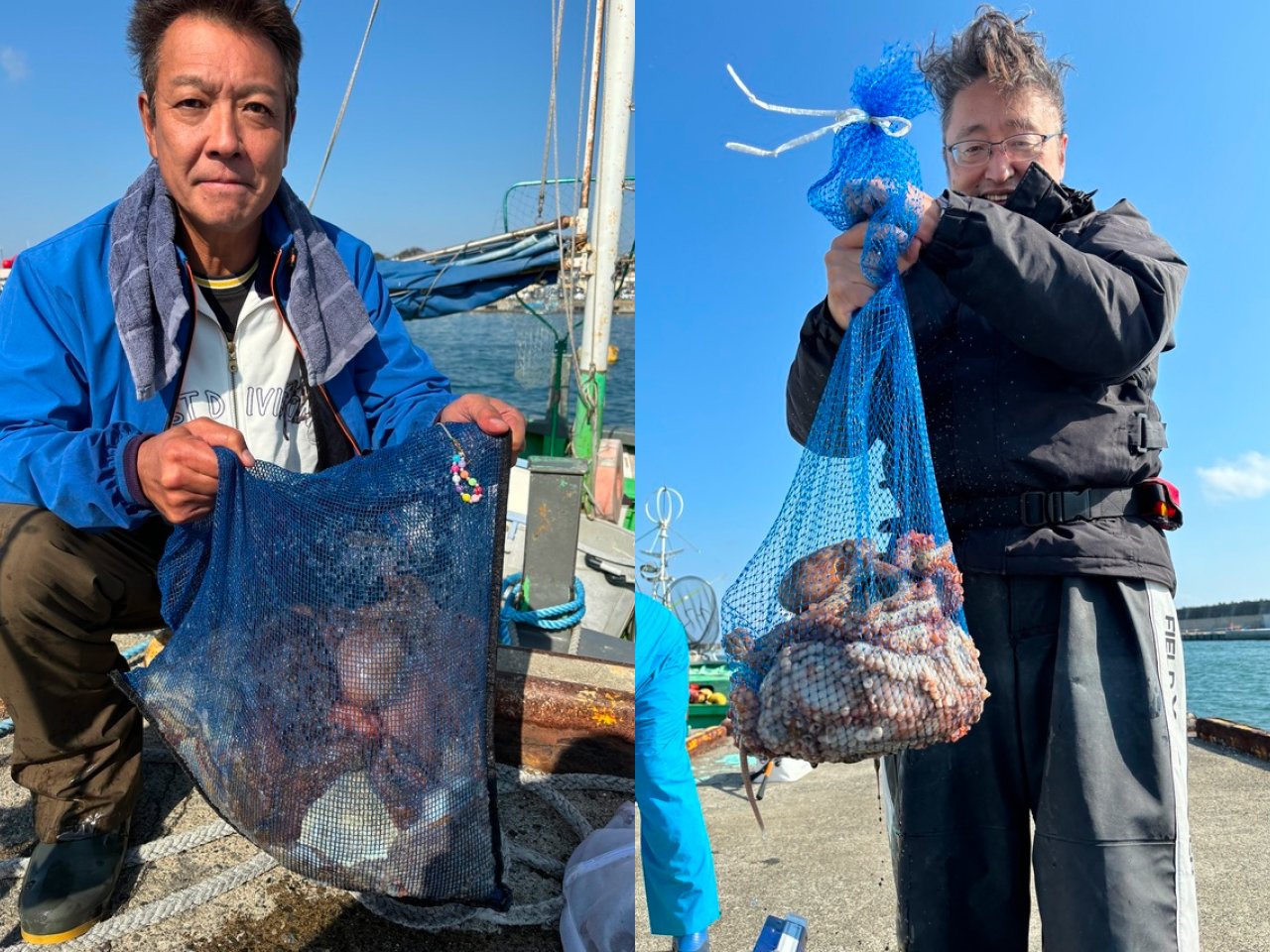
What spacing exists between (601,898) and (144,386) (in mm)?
1562

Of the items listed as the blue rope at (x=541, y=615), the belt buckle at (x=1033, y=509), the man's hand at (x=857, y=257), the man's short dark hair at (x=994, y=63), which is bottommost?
the blue rope at (x=541, y=615)

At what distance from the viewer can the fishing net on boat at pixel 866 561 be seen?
1.39 meters

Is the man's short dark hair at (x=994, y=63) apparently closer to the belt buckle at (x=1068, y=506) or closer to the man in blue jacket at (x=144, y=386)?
the belt buckle at (x=1068, y=506)

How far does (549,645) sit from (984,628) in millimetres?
3304

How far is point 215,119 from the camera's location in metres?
2.22

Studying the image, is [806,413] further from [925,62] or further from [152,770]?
[152,770]

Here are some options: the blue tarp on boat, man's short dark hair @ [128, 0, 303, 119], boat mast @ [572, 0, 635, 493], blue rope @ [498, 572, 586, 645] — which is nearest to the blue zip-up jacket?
man's short dark hair @ [128, 0, 303, 119]

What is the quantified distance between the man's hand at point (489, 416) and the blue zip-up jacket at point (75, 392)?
0.22 m

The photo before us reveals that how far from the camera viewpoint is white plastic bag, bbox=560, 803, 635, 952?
1919 millimetres

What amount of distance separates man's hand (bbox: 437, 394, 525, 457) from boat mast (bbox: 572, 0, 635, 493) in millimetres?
5751

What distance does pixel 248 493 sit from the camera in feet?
6.17

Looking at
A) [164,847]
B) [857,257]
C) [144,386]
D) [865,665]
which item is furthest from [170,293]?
[865,665]

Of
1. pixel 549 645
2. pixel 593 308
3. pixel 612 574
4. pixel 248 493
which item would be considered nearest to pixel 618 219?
pixel 593 308

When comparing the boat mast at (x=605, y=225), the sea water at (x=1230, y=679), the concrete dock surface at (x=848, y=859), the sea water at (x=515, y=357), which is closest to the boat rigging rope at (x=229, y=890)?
the concrete dock surface at (x=848, y=859)
